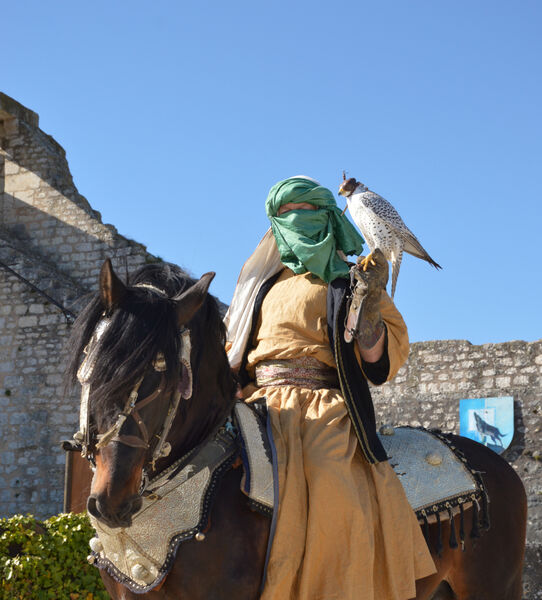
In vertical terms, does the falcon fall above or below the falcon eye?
below

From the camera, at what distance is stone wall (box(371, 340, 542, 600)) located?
9.24 meters

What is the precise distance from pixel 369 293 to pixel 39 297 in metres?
10.3

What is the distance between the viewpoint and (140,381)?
2.52m

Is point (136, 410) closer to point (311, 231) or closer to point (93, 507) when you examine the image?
point (93, 507)

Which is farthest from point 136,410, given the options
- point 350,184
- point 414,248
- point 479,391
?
point 479,391

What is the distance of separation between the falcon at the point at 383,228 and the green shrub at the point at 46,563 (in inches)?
109

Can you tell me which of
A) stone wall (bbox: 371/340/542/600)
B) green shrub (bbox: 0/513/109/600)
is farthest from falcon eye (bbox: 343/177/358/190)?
stone wall (bbox: 371/340/542/600)

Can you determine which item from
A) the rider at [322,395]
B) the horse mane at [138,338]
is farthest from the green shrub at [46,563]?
the horse mane at [138,338]

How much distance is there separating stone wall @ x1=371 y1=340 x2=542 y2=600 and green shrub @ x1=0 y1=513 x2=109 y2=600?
200 inches

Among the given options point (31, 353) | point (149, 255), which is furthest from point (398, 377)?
point (31, 353)

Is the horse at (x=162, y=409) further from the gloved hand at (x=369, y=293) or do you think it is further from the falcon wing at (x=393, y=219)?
the falcon wing at (x=393, y=219)

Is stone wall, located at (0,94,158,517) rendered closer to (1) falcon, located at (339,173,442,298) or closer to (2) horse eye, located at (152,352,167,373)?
(1) falcon, located at (339,173,442,298)

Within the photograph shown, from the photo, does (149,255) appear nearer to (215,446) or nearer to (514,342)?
(514,342)

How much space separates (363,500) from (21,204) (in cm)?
1258
